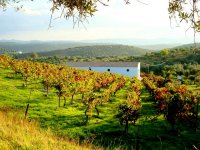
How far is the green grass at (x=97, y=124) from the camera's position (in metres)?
25.0

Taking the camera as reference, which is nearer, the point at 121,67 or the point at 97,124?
the point at 97,124

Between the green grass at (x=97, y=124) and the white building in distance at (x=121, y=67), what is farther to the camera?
the white building in distance at (x=121, y=67)

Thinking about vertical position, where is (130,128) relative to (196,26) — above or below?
below

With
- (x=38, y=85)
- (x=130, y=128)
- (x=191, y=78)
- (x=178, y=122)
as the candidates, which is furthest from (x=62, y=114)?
(x=191, y=78)

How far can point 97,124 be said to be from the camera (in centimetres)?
2931

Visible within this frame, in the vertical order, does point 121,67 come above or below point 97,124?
above

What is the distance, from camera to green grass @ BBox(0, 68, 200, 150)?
82.2 feet

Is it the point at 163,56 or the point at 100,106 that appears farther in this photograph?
the point at 163,56

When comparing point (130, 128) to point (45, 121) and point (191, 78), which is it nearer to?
point (45, 121)

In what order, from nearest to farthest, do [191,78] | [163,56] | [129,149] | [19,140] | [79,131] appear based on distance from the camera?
1. [19,140]
2. [129,149]
3. [79,131]
4. [191,78]
5. [163,56]

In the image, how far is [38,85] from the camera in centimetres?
4572

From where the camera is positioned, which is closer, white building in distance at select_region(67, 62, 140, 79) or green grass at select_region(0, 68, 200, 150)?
green grass at select_region(0, 68, 200, 150)

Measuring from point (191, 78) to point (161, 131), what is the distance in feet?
201

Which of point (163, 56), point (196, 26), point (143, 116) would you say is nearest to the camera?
point (196, 26)
